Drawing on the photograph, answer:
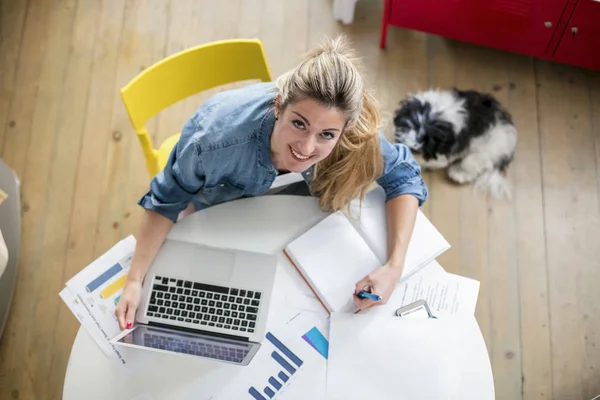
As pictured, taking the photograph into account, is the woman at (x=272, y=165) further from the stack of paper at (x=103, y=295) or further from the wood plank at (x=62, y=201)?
the wood plank at (x=62, y=201)

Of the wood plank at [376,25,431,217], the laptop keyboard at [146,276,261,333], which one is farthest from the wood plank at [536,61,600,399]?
the laptop keyboard at [146,276,261,333]

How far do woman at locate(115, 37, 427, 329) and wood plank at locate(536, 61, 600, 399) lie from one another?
0.97 metres

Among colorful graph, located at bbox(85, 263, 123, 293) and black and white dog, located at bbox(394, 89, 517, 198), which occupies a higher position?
colorful graph, located at bbox(85, 263, 123, 293)

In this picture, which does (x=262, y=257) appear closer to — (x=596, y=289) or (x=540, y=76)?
(x=596, y=289)

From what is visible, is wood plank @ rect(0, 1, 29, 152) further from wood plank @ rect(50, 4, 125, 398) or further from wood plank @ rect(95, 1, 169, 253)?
wood plank @ rect(95, 1, 169, 253)

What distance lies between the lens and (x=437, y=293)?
1.50 metres

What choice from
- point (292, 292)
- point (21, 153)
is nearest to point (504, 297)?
point (292, 292)

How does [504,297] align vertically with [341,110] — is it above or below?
below

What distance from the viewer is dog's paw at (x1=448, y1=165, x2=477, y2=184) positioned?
2342 millimetres

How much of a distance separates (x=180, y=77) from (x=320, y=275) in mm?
679

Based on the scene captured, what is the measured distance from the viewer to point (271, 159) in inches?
59.6

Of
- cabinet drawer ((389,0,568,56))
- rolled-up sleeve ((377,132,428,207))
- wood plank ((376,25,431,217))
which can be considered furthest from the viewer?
wood plank ((376,25,431,217))

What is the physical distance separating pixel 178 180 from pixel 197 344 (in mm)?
393

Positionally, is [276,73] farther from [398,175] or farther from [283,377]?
[283,377]
